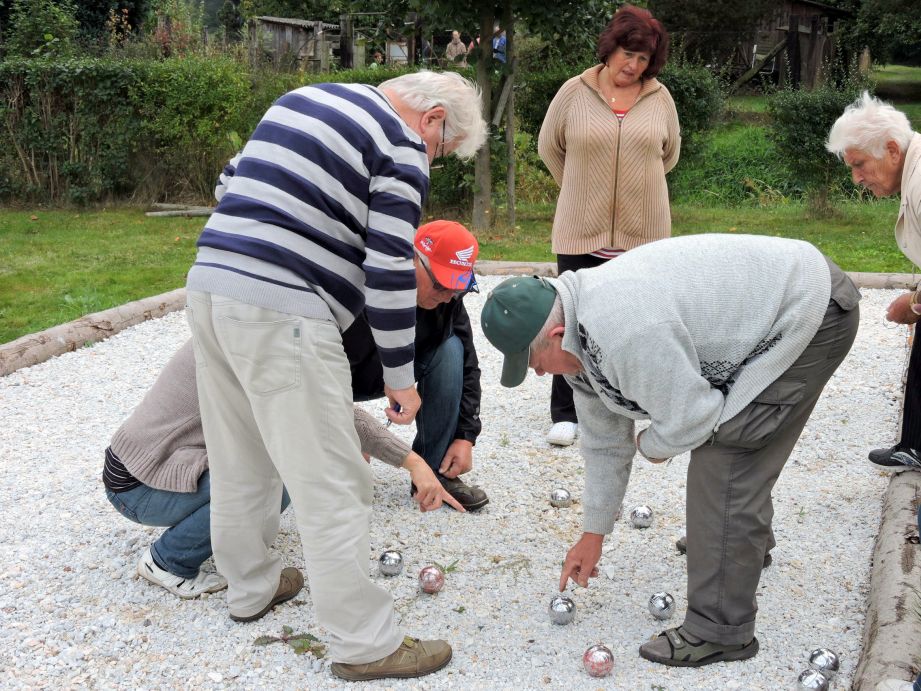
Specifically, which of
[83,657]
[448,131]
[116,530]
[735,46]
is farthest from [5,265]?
[735,46]

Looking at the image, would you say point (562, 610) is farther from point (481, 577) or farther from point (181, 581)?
point (181, 581)

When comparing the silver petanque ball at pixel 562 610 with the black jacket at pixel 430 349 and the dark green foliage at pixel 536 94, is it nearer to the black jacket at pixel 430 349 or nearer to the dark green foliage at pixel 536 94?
the black jacket at pixel 430 349

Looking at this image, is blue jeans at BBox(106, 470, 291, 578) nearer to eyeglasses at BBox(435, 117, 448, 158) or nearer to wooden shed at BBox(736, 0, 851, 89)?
eyeglasses at BBox(435, 117, 448, 158)

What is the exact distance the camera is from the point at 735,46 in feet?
79.5

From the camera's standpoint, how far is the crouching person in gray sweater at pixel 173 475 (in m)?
3.26

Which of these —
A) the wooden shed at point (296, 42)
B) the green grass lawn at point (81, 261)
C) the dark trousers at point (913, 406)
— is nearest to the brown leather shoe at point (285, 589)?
the dark trousers at point (913, 406)

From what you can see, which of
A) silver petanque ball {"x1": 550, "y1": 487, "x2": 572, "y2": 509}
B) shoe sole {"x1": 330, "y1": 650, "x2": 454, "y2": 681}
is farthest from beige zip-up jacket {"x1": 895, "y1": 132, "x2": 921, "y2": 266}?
shoe sole {"x1": 330, "y1": 650, "x2": 454, "y2": 681}

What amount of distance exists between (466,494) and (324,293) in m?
1.78

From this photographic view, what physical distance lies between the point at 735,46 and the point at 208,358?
79.0 ft

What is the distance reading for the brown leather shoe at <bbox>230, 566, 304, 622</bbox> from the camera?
331 cm

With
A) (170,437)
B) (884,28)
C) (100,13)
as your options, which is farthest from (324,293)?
(884,28)

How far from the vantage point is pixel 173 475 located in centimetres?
326

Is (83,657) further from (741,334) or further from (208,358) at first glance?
(741,334)

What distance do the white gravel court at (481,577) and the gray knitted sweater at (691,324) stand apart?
3.06ft
